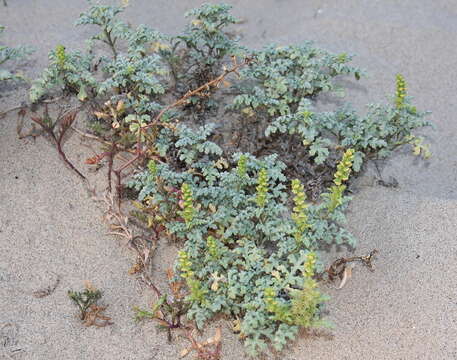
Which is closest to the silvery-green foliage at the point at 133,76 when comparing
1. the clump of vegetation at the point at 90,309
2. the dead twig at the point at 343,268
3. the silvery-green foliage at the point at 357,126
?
the silvery-green foliage at the point at 357,126

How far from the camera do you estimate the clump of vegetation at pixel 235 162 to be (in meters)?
3.02

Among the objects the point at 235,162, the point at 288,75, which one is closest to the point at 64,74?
the point at 235,162

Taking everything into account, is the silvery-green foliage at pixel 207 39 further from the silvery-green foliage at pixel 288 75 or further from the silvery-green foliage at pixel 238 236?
the silvery-green foliage at pixel 238 236

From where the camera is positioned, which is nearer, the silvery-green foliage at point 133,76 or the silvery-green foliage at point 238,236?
the silvery-green foliage at point 238,236

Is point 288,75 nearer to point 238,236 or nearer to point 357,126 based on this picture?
point 357,126

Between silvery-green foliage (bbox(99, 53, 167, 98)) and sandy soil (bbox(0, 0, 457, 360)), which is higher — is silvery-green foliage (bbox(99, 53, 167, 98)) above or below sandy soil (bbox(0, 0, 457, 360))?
above

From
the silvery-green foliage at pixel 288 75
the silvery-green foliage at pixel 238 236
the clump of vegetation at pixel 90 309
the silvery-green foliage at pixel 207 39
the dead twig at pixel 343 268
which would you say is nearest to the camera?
the silvery-green foliage at pixel 238 236

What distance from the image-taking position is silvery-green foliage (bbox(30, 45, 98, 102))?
3729mm

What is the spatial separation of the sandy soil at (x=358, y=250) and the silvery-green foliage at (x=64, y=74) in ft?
1.40

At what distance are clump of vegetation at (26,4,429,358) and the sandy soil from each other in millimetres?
165

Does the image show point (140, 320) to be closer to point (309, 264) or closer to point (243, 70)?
point (309, 264)

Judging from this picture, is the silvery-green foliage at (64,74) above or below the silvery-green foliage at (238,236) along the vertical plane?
above

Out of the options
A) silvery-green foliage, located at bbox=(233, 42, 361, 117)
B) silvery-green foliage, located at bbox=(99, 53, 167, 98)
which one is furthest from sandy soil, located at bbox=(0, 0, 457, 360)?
silvery-green foliage, located at bbox=(233, 42, 361, 117)

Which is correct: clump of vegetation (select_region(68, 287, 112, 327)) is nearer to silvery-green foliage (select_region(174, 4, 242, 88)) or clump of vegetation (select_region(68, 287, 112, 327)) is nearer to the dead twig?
the dead twig
